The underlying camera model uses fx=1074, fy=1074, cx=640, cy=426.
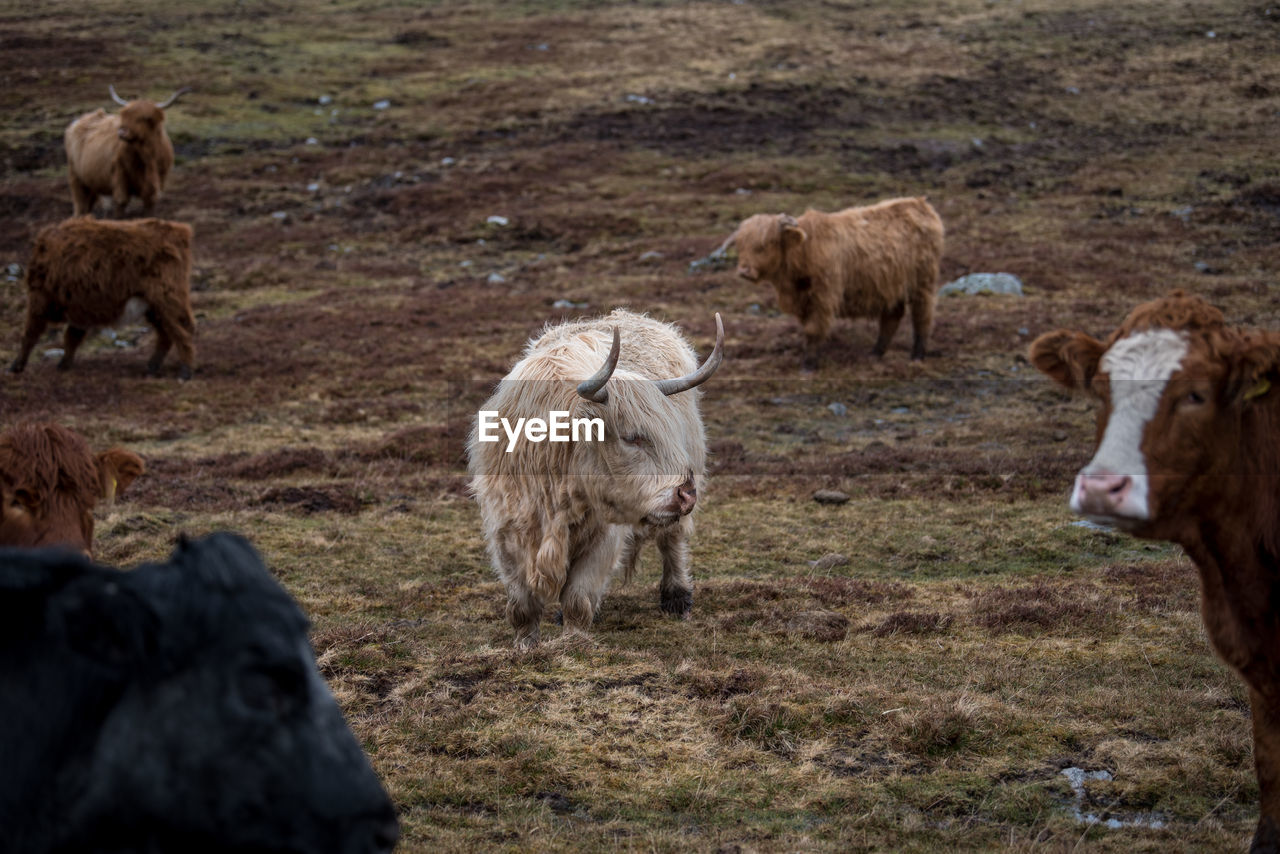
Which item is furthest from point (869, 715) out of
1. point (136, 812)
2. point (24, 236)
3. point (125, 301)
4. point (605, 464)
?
point (24, 236)

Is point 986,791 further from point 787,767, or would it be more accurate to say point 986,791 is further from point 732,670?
point 732,670

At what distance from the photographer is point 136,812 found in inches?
73.5

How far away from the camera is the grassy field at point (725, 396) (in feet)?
14.6

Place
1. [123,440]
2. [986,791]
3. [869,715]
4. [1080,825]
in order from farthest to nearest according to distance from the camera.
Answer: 1. [123,440]
2. [869,715]
3. [986,791]
4. [1080,825]

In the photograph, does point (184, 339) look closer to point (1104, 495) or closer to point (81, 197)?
point (81, 197)

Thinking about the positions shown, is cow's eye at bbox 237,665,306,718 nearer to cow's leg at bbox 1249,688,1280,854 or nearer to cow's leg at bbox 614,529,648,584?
cow's leg at bbox 1249,688,1280,854

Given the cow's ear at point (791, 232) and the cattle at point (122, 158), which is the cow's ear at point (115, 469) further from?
the cattle at point (122, 158)

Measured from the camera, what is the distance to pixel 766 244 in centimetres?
1399

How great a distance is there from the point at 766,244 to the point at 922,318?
2.41m

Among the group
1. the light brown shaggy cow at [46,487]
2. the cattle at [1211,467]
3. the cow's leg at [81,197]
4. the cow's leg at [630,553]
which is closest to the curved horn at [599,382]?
the cow's leg at [630,553]

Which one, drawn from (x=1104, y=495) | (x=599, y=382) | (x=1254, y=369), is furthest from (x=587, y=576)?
(x=1254, y=369)

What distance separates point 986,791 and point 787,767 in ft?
2.58

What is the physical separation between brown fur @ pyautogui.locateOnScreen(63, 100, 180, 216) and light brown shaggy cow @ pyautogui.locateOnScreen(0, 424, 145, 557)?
804 inches

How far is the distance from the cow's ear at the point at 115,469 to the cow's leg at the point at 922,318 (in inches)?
456
